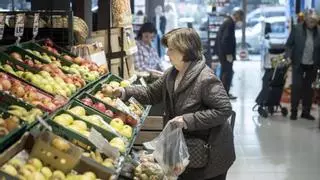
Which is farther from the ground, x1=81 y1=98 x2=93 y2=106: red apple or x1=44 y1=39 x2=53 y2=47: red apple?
x1=44 y1=39 x2=53 y2=47: red apple

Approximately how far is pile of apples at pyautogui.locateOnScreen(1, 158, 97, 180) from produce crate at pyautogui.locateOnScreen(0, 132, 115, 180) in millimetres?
34

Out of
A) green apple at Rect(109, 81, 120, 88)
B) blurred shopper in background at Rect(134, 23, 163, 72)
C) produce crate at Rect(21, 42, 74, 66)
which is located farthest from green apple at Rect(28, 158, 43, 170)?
blurred shopper in background at Rect(134, 23, 163, 72)

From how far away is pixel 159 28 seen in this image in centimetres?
1580

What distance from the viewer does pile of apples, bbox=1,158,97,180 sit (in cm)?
220

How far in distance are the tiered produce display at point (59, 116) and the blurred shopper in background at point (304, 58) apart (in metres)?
4.81

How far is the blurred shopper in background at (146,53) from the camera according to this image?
721 centimetres

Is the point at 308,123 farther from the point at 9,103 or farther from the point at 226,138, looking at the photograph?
the point at 9,103

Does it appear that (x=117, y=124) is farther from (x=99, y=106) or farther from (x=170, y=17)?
(x=170, y=17)

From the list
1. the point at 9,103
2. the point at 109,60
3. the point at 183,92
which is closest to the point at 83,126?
the point at 9,103

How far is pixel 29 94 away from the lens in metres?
3.17

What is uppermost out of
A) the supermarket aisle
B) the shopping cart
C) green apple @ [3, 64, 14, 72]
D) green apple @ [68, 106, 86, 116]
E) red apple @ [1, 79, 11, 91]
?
green apple @ [3, 64, 14, 72]

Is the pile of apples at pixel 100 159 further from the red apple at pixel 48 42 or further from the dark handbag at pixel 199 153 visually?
the red apple at pixel 48 42

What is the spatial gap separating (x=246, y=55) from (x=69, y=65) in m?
13.2

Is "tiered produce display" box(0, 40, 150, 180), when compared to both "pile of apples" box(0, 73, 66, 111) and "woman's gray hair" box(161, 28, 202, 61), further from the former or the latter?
"woman's gray hair" box(161, 28, 202, 61)
